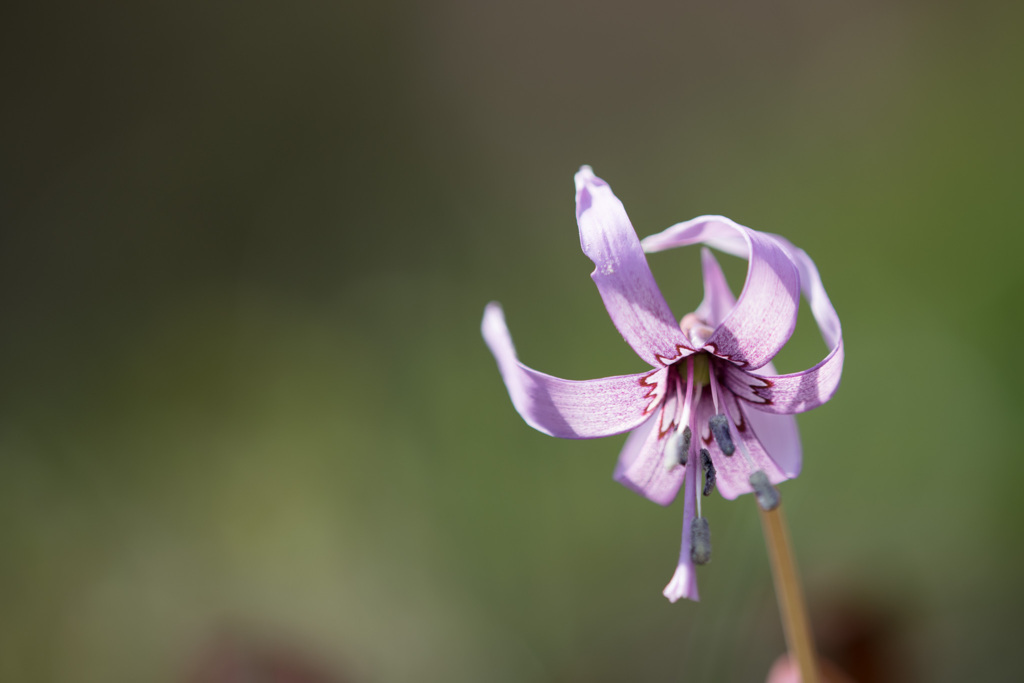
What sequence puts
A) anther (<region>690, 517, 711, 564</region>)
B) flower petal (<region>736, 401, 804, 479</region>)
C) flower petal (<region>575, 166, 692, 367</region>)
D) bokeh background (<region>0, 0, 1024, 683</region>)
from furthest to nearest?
1. bokeh background (<region>0, 0, 1024, 683</region>)
2. flower petal (<region>736, 401, 804, 479</region>)
3. anther (<region>690, 517, 711, 564</region>)
4. flower petal (<region>575, 166, 692, 367</region>)

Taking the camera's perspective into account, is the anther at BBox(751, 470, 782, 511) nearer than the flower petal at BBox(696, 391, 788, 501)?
Yes

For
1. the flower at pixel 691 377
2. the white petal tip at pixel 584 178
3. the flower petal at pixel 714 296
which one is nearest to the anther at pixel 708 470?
the flower at pixel 691 377

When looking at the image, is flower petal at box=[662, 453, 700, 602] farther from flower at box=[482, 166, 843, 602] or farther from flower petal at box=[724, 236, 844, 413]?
flower petal at box=[724, 236, 844, 413]

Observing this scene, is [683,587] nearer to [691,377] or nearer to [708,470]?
[708,470]

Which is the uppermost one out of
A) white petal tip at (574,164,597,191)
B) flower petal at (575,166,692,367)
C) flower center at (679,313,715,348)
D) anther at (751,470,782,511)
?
white petal tip at (574,164,597,191)

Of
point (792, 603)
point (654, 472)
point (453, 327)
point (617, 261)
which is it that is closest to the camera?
point (617, 261)

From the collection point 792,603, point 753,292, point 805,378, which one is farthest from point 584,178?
point 792,603

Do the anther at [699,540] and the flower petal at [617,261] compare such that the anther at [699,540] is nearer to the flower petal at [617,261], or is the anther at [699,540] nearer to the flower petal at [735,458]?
the flower petal at [735,458]

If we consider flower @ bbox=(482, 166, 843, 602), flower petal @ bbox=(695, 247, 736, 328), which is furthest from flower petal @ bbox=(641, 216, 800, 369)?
flower petal @ bbox=(695, 247, 736, 328)
